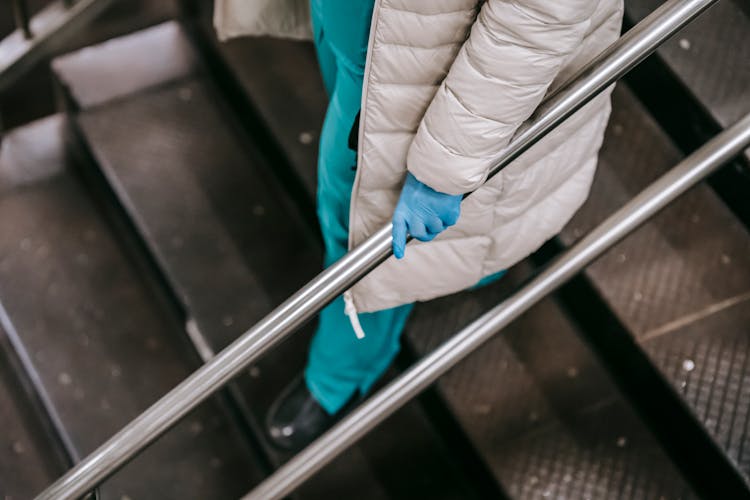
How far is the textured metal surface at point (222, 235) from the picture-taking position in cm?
180

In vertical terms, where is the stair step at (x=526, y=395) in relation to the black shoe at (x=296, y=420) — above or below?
below

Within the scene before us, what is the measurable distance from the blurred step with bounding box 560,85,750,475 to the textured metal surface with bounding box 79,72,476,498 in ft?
1.75

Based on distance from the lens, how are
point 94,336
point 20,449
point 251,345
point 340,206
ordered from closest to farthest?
point 251,345 → point 340,206 → point 20,449 → point 94,336

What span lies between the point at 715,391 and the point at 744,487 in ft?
0.59

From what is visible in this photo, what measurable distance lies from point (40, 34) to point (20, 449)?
1035 mm

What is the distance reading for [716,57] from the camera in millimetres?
1672

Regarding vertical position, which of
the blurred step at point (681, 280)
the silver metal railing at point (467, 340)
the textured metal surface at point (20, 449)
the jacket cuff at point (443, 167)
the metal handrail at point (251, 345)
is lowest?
the blurred step at point (681, 280)

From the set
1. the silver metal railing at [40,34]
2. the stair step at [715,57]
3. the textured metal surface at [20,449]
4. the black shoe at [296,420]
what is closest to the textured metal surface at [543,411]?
the black shoe at [296,420]

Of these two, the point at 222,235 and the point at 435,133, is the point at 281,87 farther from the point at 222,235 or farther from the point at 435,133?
the point at 435,133

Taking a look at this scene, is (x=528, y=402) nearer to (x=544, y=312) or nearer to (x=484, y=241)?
(x=544, y=312)

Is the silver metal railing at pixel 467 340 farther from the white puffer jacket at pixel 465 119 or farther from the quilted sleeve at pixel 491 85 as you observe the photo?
the quilted sleeve at pixel 491 85

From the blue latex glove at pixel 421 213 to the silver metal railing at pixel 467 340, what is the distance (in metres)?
0.21

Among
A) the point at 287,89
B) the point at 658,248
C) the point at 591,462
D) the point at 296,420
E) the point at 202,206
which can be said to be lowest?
the point at 591,462

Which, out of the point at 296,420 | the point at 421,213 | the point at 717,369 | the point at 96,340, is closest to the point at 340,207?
the point at 421,213
